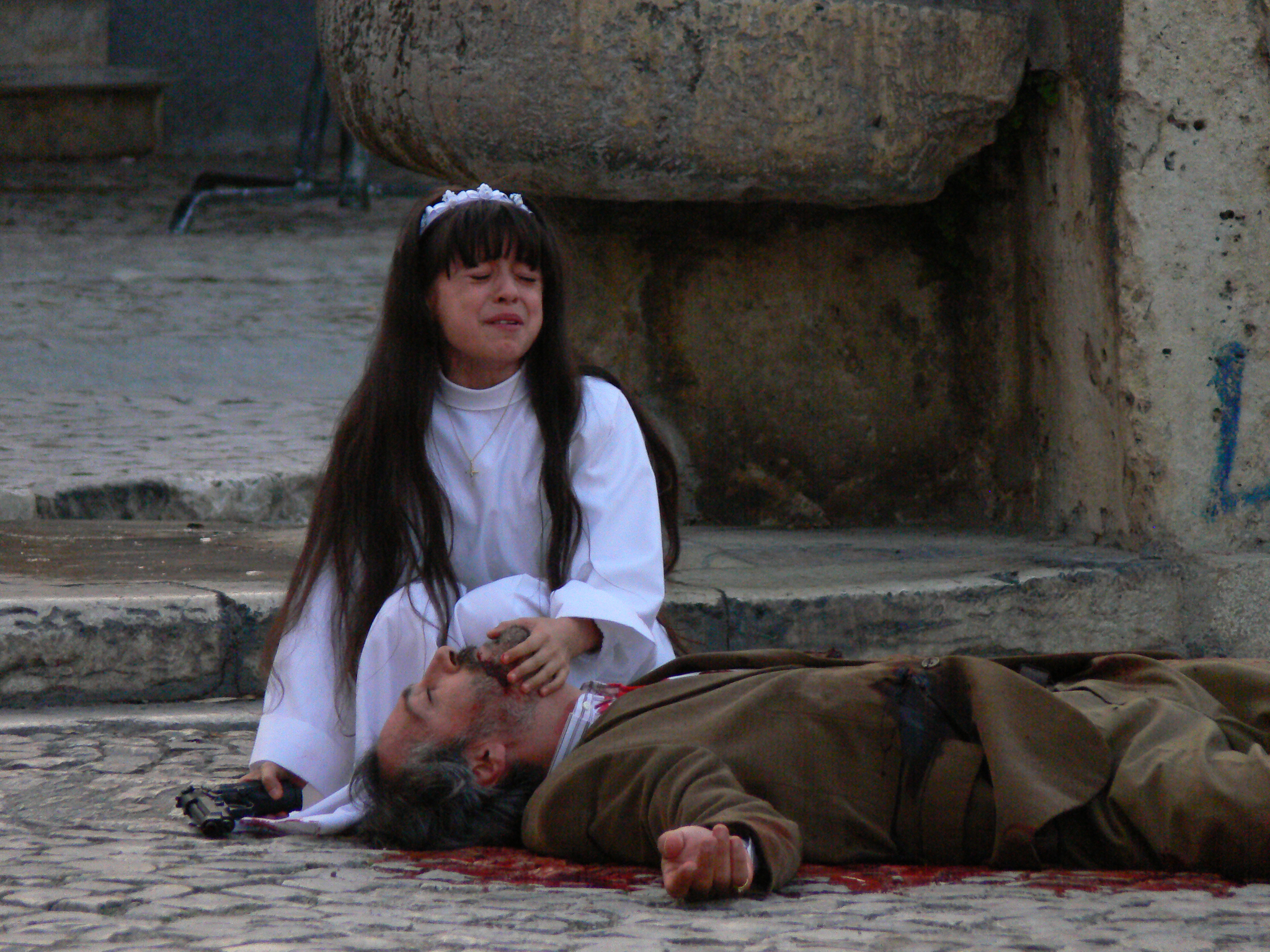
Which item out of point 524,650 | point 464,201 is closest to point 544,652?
point 524,650

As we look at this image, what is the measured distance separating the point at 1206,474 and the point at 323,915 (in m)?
2.10

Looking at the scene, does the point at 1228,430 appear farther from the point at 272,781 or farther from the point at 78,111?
the point at 78,111

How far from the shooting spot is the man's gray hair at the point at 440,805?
7.01 ft

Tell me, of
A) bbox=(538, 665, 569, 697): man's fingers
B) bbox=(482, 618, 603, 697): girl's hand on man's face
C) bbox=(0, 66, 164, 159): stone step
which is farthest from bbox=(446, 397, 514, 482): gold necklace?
bbox=(0, 66, 164, 159): stone step

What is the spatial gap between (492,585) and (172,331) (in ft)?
11.3

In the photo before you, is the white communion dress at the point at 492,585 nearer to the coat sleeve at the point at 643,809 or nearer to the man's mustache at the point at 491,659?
the man's mustache at the point at 491,659

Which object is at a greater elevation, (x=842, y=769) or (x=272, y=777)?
(x=842, y=769)

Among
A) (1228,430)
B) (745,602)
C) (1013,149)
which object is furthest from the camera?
(1013,149)

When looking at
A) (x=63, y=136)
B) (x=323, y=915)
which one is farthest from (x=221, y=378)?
(x=63, y=136)

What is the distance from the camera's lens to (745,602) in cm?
296

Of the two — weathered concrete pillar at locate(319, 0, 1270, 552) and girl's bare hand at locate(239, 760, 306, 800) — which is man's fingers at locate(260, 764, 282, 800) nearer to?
girl's bare hand at locate(239, 760, 306, 800)

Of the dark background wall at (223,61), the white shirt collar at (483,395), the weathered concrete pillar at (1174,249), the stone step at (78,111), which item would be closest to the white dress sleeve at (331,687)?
the white shirt collar at (483,395)

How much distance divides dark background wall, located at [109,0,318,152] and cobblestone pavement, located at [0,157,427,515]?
80.7 inches

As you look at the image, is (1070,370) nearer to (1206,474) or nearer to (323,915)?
(1206,474)
